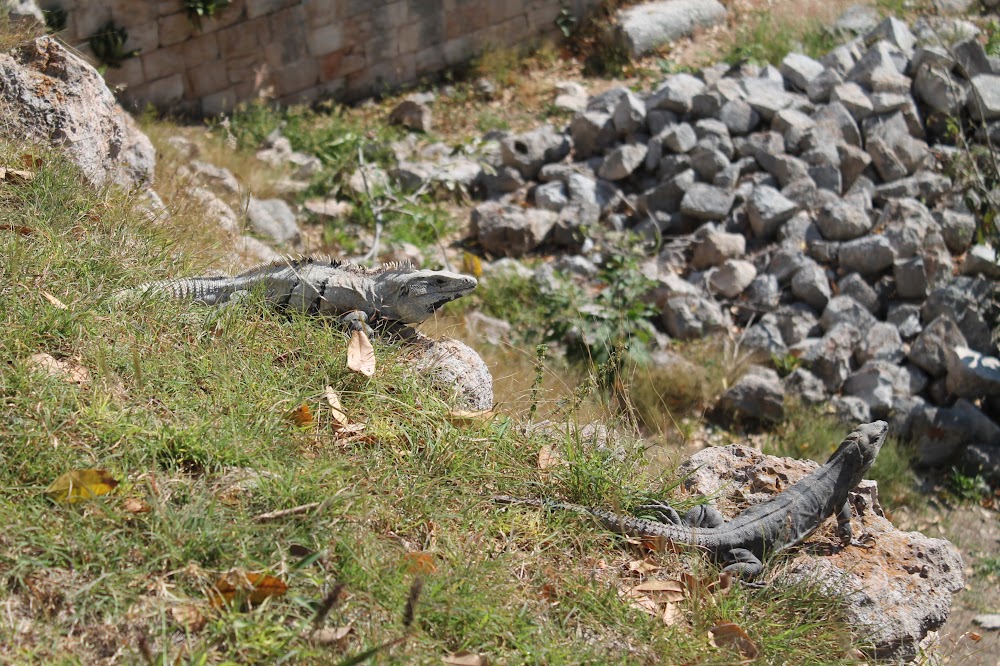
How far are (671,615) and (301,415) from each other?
1.49 metres

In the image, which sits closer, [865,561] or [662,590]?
[662,590]

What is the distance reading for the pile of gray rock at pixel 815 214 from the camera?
25.7 feet

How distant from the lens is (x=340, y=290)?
416 centimetres

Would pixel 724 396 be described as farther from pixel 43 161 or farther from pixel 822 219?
pixel 43 161

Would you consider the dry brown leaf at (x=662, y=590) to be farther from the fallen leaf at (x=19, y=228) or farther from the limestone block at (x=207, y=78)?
the limestone block at (x=207, y=78)

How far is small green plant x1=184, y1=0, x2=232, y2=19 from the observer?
10039mm

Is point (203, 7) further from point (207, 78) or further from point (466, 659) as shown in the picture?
point (466, 659)

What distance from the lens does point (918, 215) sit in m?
8.87

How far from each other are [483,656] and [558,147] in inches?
323

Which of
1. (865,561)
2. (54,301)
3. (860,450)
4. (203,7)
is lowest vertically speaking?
(865,561)

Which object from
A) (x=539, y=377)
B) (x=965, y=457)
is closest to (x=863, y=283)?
(x=965, y=457)

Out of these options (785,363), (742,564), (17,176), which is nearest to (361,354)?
(742,564)

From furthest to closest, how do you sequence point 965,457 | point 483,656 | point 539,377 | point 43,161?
point 965,457 < point 43,161 < point 539,377 < point 483,656

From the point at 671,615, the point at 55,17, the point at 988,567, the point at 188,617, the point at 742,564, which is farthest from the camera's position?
the point at 55,17
